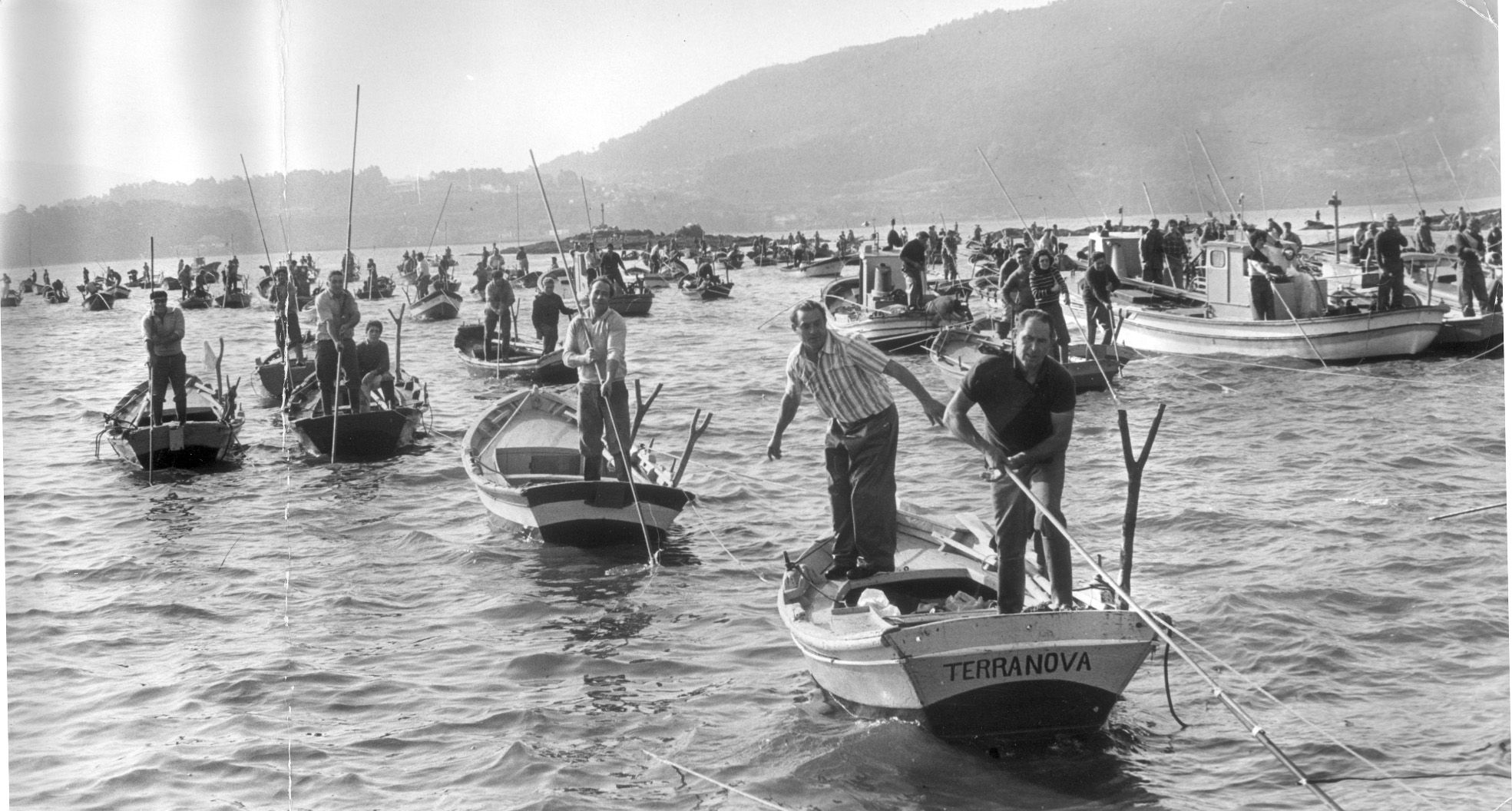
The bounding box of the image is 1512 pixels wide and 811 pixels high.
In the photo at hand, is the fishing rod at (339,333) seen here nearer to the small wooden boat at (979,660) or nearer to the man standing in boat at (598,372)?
the man standing in boat at (598,372)

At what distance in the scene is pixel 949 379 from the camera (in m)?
20.4

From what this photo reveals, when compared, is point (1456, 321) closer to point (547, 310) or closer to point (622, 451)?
point (547, 310)

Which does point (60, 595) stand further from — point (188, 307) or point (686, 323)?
point (188, 307)

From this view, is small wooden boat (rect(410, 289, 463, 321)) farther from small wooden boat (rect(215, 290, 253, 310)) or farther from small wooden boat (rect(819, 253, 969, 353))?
small wooden boat (rect(819, 253, 969, 353))

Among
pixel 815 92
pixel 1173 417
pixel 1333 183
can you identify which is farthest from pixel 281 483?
pixel 815 92

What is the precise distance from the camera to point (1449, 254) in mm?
24859

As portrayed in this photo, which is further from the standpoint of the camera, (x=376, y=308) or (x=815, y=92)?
(x=815, y=92)

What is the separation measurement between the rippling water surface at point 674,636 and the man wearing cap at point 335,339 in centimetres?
102

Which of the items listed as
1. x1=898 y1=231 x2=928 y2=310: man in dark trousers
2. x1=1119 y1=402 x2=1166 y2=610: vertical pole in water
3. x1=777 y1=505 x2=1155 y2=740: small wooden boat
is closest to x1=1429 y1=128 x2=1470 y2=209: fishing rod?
x1=898 y1=231 x2=928 y2=310: man in dark trousers

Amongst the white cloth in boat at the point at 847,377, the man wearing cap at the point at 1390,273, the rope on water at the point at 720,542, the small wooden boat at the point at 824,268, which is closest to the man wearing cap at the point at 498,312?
the rope on water at the point at 720,542

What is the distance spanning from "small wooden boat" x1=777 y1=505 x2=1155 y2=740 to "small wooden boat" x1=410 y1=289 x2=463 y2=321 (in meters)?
33.1

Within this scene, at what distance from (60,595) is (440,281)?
30.9m

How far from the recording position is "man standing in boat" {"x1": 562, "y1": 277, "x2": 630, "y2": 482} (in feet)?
35.1

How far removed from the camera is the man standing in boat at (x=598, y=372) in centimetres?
1069
